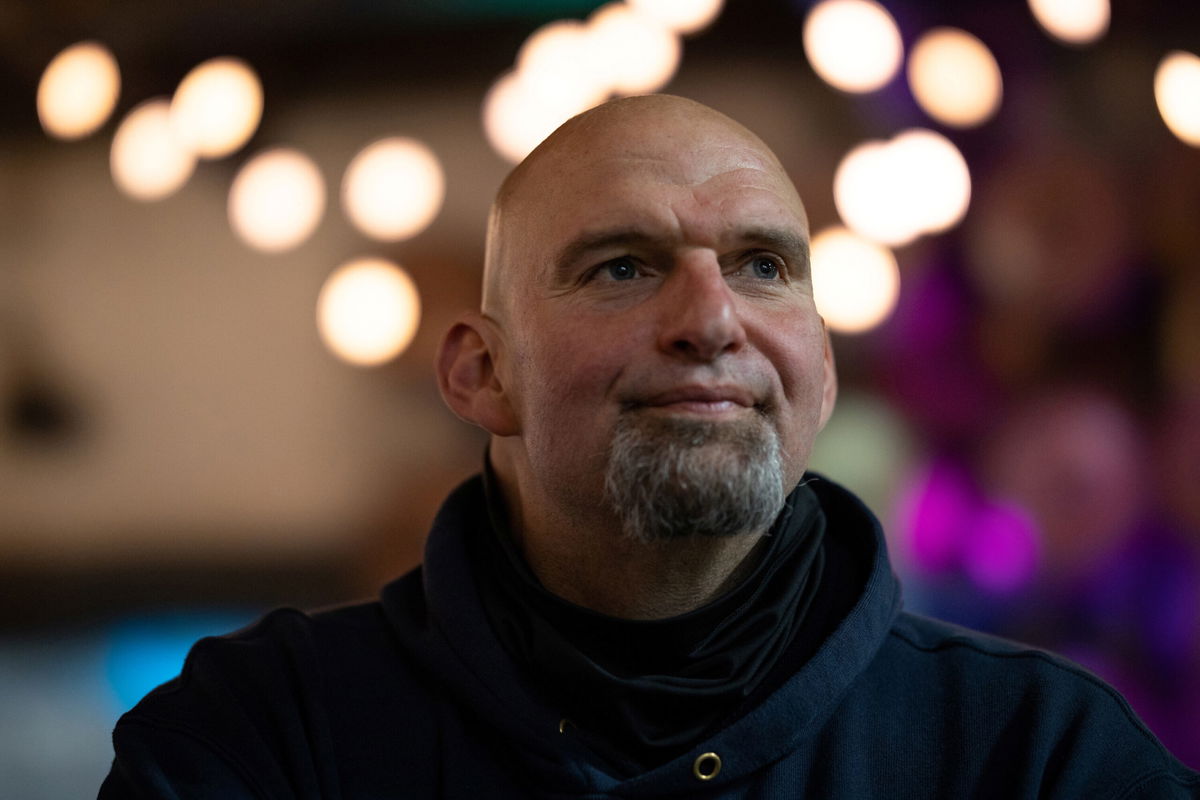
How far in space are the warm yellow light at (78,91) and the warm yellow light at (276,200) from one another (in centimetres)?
36

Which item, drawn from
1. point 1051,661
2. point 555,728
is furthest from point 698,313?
point 1051,661

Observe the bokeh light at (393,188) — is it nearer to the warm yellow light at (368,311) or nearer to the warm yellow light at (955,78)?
the warm yellow light at (368,311)

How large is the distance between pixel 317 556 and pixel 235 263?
0.66 m

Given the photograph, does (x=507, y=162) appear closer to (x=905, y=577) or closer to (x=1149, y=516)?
(x=905, y=577)

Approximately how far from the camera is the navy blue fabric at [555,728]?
1.22 meters

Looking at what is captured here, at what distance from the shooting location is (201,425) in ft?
9.64

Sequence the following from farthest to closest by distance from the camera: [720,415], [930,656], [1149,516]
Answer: [1149,516]
[930,656]
[720,415]

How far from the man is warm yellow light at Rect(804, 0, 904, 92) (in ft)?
5.07

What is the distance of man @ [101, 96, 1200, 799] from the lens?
121cm

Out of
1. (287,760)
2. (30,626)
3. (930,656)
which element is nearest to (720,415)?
(930,656)

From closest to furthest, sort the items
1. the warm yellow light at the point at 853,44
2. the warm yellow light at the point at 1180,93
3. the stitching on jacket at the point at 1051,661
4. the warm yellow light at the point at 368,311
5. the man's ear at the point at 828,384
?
1. the stitching on jacket at the point at 1051,661
2. the man's ear at the point at 828,384
3. the warm yellow light at the point at 1180,93
4. the warm yellow light at the point at 853,44
5. the warm yellow light at the point at 368,311

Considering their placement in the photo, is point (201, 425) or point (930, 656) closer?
point (930, 656)

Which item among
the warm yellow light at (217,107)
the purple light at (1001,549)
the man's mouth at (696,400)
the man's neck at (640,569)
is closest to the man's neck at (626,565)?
the man's neck at (640,569)

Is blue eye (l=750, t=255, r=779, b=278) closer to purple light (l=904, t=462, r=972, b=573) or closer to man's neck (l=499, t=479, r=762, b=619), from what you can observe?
man's neck (l=499, t=479, r=762, b=619)
